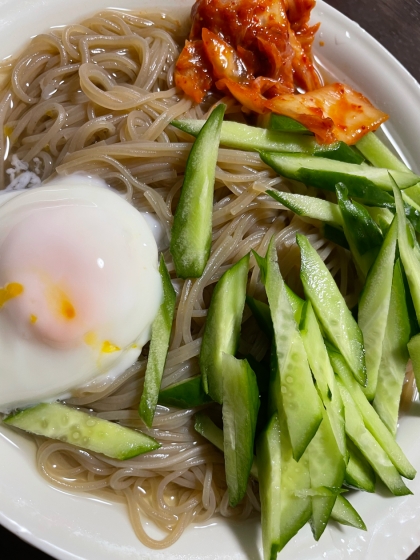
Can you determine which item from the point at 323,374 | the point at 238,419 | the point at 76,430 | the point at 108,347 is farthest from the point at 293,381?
the point at 76,430

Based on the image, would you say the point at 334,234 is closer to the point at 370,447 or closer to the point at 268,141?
→ the point at 268,141

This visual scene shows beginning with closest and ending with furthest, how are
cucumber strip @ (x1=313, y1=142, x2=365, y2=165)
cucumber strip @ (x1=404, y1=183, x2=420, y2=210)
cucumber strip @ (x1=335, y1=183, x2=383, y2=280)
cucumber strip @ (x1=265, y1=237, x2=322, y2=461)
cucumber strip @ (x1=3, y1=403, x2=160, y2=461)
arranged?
cucumber strip @ (x1=265, y1=237, x2=322, y2=461) < cucumber strip @ (x1=3, y1=403, x2=160, y2=461) < cucumber strip @ (x1=335, y1=183, x2=383, y2=280) < cucumber strip @ (x1=313, y1=142, x2=365, y2=165) < cucumber strip @ (x1=404, y1=183, x2=420, y2=210)

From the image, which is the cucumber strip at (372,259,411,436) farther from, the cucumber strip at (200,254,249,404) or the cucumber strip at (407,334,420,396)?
the cucumber strip at (200,254,249,404)

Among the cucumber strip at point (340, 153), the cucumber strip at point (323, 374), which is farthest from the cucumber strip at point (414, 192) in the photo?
the cucumber strip at point (323, 374)

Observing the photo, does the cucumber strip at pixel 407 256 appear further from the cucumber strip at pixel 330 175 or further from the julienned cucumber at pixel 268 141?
the julienned cucumber at pixel 268 141

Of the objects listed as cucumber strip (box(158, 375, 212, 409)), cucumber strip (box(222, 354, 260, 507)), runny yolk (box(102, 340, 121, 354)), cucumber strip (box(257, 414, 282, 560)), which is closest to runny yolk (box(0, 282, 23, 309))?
runny yolk (box(102, 340, 121, 354))

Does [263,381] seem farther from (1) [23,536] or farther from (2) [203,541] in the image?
(1) [23,536]

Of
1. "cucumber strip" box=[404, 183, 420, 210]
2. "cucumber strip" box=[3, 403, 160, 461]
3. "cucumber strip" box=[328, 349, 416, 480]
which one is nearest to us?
"cucumber strip" box=[3, 403, 160, 461]
